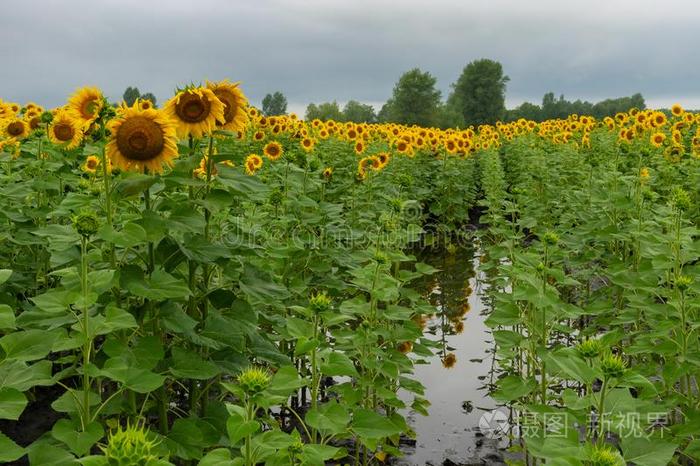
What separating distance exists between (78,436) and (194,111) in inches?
55.6

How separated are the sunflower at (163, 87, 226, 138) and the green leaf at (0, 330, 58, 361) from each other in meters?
1.09

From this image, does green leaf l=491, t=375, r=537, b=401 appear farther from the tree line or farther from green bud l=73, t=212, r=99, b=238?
the tree line

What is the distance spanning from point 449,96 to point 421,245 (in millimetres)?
61337

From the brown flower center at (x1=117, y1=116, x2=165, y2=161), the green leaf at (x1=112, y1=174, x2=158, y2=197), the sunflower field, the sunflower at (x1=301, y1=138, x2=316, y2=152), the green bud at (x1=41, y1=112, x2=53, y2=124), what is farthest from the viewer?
the sunflower at (x1=301, y1=138, x2=316, y2=152)

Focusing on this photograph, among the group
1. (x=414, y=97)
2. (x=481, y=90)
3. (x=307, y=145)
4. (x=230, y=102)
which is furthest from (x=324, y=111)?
(x=230, y=102)

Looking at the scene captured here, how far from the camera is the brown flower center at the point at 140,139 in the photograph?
2658mm

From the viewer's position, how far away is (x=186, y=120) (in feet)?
9.29

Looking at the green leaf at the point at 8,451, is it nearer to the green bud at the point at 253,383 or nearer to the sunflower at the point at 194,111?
the green bud at the point at 253,383

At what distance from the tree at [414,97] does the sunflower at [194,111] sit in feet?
167

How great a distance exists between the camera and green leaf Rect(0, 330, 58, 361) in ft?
6.72

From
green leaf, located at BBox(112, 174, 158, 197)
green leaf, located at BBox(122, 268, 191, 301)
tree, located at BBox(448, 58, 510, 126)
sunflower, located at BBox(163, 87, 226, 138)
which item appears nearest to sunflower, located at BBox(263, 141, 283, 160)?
sunflower, located at BBox(163, 87, 226, 138)

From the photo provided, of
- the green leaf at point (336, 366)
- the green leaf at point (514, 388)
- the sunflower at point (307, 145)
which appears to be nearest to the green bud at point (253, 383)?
the green leaf at point (336, 366)

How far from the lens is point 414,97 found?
5484 cm

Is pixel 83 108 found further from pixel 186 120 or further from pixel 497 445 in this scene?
pixel 497 445
